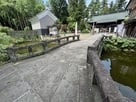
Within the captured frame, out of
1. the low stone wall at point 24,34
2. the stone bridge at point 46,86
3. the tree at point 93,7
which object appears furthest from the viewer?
the tree at point 93,7

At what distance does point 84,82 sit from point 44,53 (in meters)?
4.35

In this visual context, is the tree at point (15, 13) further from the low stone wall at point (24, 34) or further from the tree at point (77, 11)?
the tree at point (77, 11)

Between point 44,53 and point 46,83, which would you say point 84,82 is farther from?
point 44,53

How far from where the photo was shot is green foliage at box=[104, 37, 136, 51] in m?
11.0

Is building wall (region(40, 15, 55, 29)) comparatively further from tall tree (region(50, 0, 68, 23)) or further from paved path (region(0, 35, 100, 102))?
paved path (region(0, 35, 100, 102))

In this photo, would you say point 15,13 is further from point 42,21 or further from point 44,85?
point 44,85

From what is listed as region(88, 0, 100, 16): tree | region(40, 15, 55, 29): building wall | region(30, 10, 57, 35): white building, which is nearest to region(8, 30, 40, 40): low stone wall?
region(30, 10, 57, 35): white building

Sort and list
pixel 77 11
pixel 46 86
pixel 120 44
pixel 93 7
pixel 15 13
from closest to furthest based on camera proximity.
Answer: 1. pixel 46 86
2. pixel 120 44
3. pixel 15 13
4. pixel 77 11
5. pixel 93 7

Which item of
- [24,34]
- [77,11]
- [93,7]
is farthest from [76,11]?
[93,7]

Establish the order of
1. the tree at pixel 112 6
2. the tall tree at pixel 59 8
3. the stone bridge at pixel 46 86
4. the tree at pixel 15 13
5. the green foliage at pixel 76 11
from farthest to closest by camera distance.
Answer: the tree at pixel 112 6 → the tall tree at pixel 59 8 → the green foliage at pixel 76 11 → the tree at pixel 15 13 → the stone bridge at pixel 46 86

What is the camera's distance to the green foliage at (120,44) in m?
11.0

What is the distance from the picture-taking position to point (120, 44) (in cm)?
1171

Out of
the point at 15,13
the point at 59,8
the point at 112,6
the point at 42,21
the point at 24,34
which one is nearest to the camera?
the point at 24,34

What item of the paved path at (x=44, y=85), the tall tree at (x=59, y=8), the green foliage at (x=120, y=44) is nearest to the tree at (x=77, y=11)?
the tall tree at (x=59, y=8)
